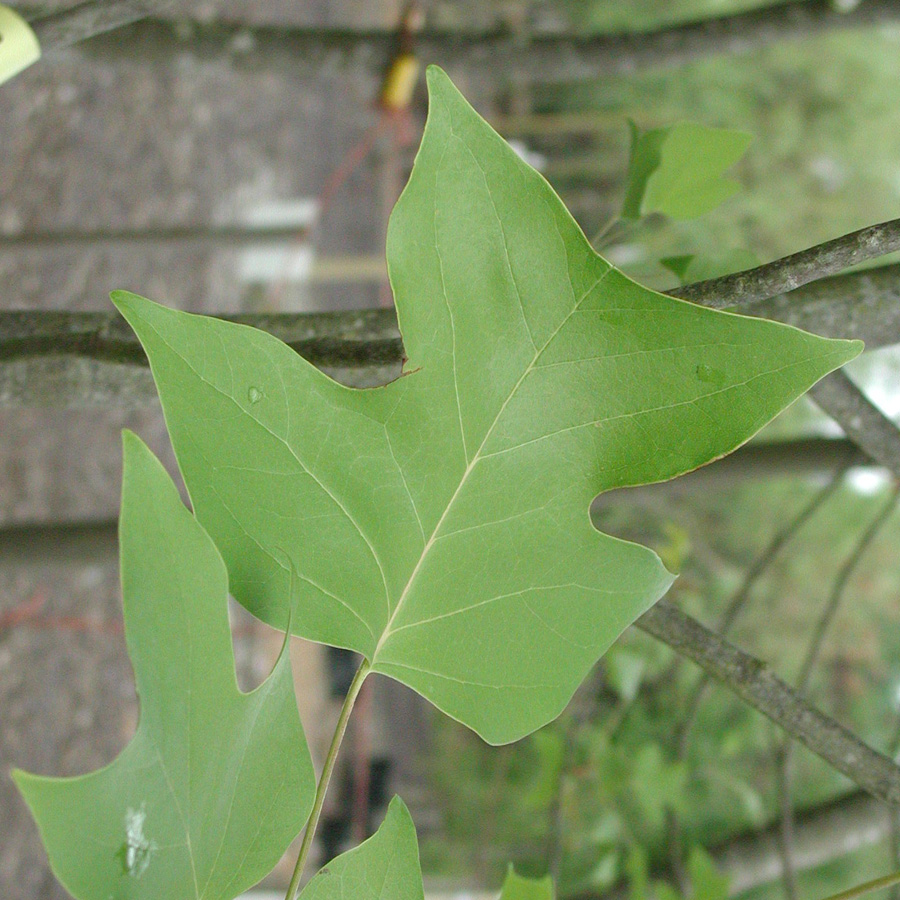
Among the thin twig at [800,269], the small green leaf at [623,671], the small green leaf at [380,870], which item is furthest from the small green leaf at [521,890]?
the small green leaf at [623,671]

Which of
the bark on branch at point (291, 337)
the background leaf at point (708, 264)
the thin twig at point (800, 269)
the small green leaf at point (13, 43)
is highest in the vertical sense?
the small green leaf at point (13, 43)

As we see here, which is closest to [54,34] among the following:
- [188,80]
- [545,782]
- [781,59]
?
[545,782]

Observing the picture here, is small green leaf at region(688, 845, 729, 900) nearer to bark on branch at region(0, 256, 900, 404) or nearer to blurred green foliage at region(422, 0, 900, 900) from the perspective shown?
bark on branch at region(0, 256, 900, 404)

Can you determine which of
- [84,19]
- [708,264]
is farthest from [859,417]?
[84,19]

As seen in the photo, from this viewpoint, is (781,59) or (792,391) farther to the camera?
(781,59)

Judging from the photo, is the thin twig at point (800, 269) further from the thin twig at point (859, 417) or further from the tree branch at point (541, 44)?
the tree branch at point (541, 44)

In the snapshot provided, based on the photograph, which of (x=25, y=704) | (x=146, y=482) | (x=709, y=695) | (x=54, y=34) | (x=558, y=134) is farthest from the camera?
(x=558, y=134)

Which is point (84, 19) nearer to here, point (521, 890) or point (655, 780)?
point (521, 890)

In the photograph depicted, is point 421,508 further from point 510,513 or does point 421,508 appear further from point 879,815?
point 879,815
